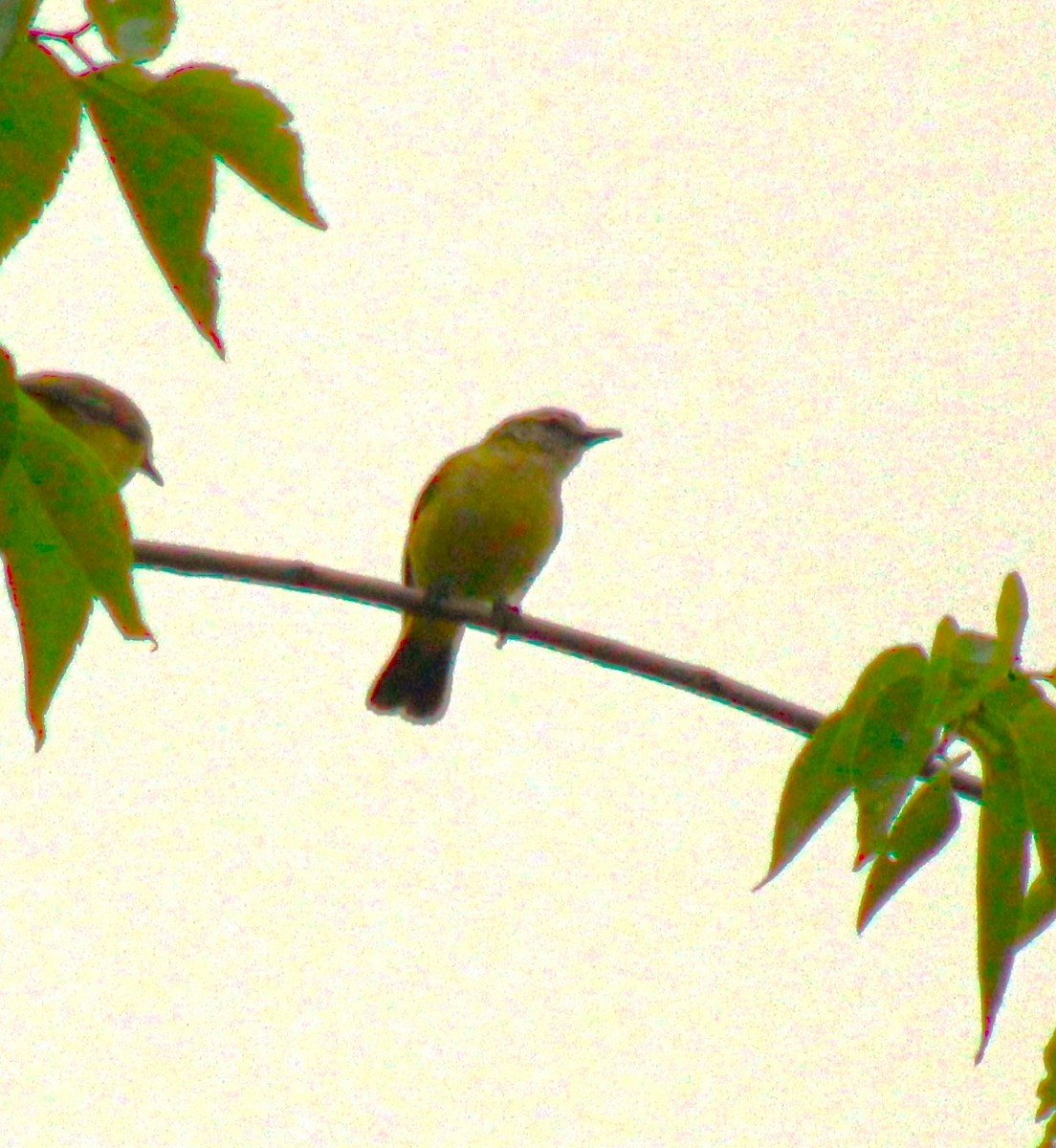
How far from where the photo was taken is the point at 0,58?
1.15 metres

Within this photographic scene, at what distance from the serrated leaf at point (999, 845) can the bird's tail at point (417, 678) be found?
5709mm

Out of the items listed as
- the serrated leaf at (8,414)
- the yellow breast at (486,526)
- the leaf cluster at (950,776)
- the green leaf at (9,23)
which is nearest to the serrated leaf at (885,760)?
the leaf cluster at (950,776)

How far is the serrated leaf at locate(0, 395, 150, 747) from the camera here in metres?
1.72

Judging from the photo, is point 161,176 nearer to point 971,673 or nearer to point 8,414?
point 8,414

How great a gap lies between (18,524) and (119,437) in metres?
4.23

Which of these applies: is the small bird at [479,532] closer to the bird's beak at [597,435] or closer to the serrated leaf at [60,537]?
the bird's beak at [597,435]

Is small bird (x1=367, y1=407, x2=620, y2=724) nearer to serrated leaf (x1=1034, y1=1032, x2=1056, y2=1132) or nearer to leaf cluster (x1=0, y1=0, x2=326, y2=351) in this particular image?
serrated leaf (x1=1034, y1=1032, x2=1056, y2=1132)

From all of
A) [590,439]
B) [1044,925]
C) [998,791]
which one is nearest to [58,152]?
[998,791]

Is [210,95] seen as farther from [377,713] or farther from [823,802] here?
[377,713]

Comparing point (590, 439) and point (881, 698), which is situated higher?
point (881, 698)

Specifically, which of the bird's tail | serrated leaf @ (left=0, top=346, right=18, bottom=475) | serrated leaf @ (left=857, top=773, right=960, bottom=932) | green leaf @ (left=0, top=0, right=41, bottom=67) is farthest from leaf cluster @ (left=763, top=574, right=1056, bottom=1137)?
the bird's tail

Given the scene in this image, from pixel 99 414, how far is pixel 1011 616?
14.6ft

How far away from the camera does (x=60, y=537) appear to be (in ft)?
5.70

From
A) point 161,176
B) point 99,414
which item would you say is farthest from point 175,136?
point 99,414
